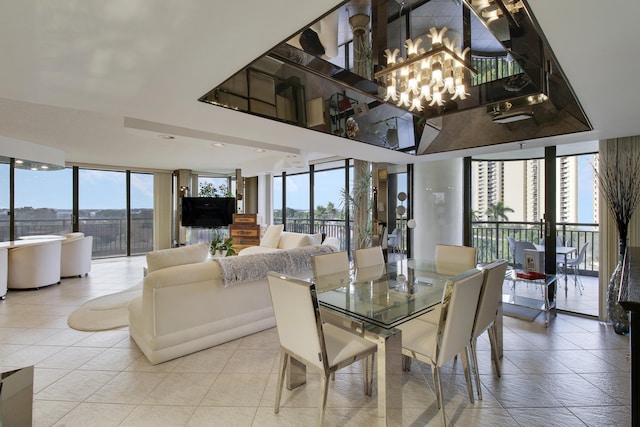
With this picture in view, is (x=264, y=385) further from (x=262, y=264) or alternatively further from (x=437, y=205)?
(x=437, y=205)

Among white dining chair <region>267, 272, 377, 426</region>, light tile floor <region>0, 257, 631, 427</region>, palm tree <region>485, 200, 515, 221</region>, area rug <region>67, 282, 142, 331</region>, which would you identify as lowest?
light tile floor <region>0, 257, 631, 427</region>

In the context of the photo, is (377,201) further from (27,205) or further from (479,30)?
(27,205)

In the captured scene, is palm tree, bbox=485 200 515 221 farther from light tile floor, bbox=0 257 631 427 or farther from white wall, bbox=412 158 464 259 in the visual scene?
light tile floor, bbox=0 257 631 427

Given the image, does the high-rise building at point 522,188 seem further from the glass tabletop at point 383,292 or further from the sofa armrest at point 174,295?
the sofa armrest at point 174,295

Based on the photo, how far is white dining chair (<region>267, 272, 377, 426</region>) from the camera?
5.42 feet

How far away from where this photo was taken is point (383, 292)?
2.35m

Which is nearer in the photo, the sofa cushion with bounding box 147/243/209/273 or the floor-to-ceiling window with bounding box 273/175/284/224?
the sofa cushion with bounding box 147/243/209/273

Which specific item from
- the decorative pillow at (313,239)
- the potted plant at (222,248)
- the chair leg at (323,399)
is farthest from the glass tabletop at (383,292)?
the potted plant at (222,248)

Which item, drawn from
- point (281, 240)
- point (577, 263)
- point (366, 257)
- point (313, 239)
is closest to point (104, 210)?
point (281, 240)

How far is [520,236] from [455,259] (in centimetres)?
221

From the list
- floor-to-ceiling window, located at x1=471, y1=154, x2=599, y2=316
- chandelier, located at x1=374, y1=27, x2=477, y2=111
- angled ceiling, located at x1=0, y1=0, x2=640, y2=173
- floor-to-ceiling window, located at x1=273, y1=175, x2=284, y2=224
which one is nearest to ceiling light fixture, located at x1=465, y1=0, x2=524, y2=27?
angled ceiling, located at x1=0, y1=0, x2=640, y2=173

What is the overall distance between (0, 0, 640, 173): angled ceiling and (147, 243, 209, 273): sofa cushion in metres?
1.27

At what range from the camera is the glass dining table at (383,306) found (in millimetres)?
1597

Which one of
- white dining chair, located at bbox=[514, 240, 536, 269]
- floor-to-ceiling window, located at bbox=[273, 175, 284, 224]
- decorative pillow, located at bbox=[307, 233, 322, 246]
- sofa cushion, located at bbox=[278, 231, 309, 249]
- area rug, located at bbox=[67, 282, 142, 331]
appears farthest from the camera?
floor-to-ceiling window, located at bbox=[273, 175, 284, 224]
